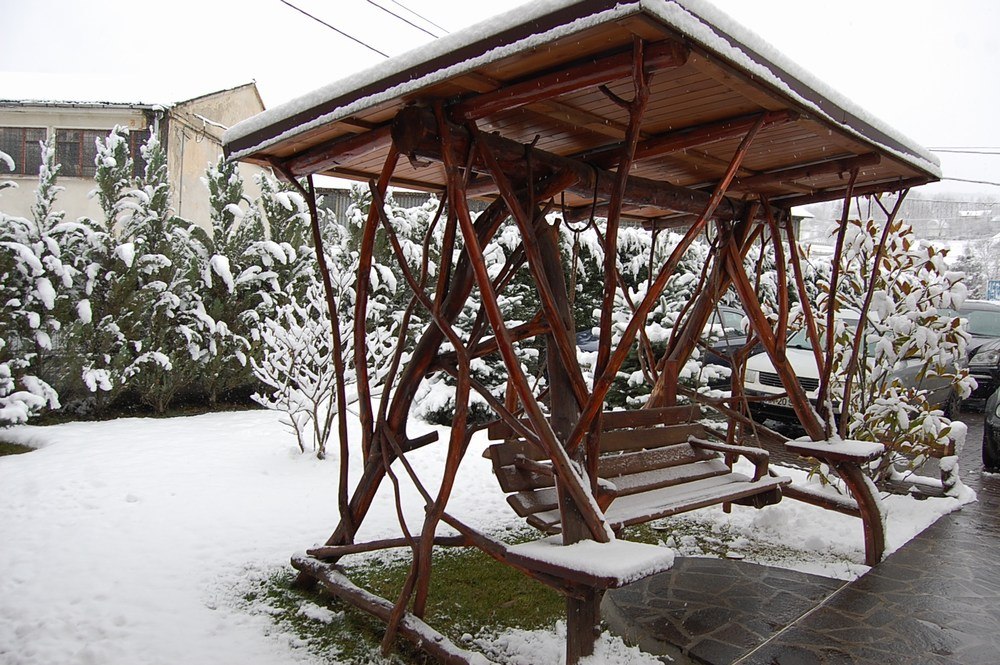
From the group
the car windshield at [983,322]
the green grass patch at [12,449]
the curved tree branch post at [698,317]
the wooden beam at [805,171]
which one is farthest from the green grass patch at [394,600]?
the car windshield at [983,322]

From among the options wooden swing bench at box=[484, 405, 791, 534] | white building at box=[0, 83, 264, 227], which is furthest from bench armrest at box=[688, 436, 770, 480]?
white building at box=[0, 83, 264, 227]

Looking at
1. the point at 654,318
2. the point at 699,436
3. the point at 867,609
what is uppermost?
the point at 654,318

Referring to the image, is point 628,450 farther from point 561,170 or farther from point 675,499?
point 561,170

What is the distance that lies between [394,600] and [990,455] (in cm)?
709

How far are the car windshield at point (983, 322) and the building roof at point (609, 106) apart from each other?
37.6 ft

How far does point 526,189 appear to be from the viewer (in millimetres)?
3484

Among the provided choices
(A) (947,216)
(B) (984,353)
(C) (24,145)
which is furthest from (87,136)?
(A) (947,216)

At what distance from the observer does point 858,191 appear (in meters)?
4.91

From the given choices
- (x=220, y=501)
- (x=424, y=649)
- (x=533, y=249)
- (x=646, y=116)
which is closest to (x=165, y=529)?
(x=220, y=501)

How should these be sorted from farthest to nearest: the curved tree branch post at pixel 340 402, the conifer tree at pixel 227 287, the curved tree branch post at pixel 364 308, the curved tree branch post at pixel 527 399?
the conifer tree at pixel 227 287 → the curved tree branch post at pixel 340 402 → the curved tree branch post at pixel 364 308 → the curved tree branch post at pixel 527 399

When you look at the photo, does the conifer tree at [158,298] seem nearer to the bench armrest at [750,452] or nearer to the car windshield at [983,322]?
the bench armrest at [750,452]

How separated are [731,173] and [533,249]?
0.94 metres

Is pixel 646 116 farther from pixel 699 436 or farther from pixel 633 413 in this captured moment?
pixel 699 436

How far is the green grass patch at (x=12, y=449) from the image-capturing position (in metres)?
6.86
